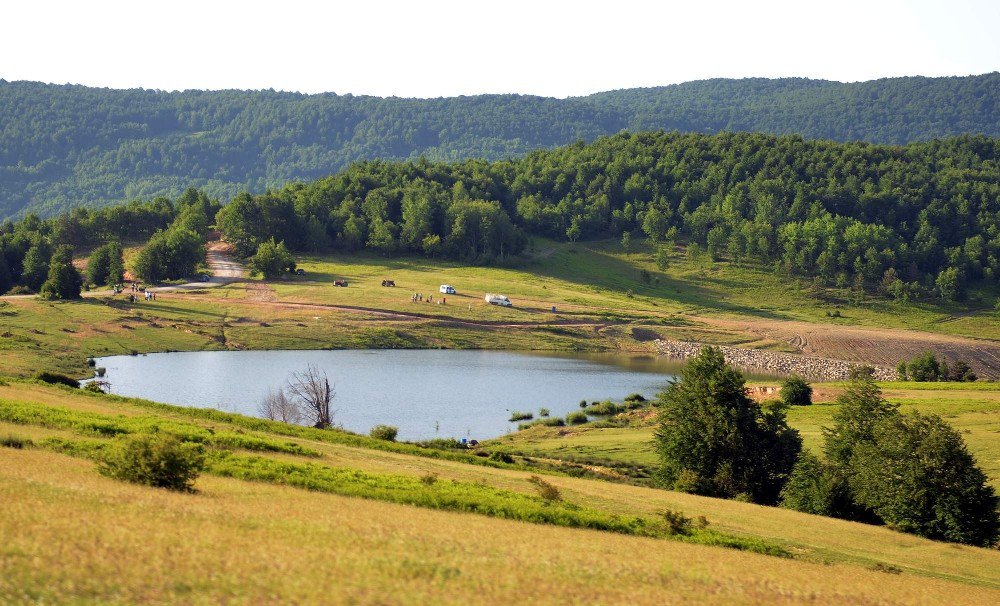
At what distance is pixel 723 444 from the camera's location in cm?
4928

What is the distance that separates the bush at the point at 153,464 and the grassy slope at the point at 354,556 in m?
0.88

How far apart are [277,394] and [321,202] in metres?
103

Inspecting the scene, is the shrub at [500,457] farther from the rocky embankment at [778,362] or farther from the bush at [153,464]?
the rocky embankment at [778,362]

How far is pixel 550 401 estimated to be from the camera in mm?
80938

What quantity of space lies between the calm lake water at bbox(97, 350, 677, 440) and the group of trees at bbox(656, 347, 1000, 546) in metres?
18.9

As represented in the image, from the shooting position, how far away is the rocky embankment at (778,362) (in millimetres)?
110938

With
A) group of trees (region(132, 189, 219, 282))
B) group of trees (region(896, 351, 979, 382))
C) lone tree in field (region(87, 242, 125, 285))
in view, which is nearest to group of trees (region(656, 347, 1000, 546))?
group of trees (region(896, 351, 979, 382))

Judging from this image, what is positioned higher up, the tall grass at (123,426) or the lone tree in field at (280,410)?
the tall grass at (123,426)

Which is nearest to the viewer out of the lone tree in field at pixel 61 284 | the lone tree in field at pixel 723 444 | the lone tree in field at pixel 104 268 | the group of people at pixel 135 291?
the lone tree in field at pixel 723 444

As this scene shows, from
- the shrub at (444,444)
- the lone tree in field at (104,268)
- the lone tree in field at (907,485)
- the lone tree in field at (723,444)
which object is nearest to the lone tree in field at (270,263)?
the lone tree in field at (104,268)

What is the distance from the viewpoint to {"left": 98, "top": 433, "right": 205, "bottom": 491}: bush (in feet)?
81.9

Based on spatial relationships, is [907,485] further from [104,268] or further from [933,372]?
[104,268]

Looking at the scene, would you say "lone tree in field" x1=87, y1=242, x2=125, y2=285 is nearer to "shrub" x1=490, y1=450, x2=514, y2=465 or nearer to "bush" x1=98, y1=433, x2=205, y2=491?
"shrub" x1=490, y1=450, x2=514, y2=465

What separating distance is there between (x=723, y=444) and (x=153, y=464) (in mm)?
31830
